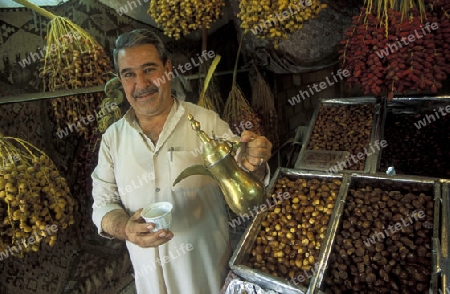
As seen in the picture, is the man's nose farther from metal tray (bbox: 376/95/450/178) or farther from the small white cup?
metal tray (bbox: 376/95/450/178)

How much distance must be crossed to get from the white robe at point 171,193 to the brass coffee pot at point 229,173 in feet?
1.09

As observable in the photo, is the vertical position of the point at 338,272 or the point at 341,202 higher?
the point at 341,202

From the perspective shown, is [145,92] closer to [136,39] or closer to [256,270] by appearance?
[136,39]

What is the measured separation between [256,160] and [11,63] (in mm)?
1627

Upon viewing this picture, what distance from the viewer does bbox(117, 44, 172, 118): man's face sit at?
1331 mm

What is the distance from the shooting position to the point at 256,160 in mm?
1177

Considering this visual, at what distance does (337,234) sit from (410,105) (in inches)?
62.8

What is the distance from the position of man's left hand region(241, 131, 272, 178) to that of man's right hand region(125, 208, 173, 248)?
414 mm

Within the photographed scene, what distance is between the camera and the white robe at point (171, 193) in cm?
144

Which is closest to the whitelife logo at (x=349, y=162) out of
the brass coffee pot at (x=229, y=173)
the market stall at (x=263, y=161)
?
the market stall at (x=263, y=161)

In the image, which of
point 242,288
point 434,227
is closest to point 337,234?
point 434,227

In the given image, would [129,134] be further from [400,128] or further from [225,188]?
[400,128]

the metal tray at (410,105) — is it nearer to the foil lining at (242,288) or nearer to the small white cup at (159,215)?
the foil lining at (242,288)

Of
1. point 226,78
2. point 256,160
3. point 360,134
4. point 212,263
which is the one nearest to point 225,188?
point 256,160
